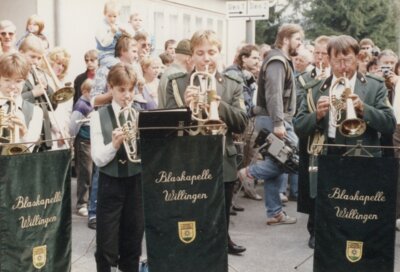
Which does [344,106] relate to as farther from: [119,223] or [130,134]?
[119,223]

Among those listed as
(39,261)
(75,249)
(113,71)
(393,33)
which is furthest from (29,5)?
(393,33)

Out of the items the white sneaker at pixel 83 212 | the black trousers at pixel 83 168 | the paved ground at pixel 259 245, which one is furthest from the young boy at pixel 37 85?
the white sneaker at pixel 83 212

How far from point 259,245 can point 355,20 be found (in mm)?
22378

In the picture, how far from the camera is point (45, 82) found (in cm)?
592

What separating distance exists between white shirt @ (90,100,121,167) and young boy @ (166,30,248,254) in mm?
495

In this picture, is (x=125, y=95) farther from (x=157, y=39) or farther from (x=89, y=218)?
(x=157, y=39)

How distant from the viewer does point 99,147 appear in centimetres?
454

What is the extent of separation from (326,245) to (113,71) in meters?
1.88

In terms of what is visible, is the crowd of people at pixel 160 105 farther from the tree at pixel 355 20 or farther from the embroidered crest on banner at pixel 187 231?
the tree at pixel 355 20

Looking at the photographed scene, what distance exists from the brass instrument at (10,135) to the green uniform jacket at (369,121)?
7.02 feet

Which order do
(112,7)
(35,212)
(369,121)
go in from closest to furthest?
(35,212) → (369,121) → (112,7)

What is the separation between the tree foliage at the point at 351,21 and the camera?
27400 millimetres

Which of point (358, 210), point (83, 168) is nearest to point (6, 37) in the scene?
point (83, 168)

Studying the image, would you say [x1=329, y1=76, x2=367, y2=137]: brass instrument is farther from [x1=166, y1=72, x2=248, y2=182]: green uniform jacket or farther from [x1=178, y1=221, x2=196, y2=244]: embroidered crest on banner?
[x1=178, y1=221, x2=196, y2=244]: embroidered crest on banner
